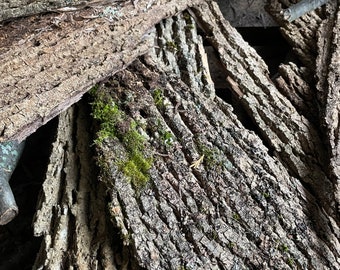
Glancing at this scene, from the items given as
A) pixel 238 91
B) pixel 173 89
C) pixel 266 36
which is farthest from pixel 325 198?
pixel 266 36

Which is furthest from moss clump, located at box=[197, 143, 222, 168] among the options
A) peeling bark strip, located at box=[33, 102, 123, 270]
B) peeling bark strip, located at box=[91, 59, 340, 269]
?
peeling bark strip, located at box=[33, 102, 123, 270]

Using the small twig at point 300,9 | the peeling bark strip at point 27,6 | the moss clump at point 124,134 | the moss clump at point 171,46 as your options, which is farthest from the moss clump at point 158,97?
the small twig at point 300,9

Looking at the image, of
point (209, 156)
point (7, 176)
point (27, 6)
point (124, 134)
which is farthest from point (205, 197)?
point (27, 6)

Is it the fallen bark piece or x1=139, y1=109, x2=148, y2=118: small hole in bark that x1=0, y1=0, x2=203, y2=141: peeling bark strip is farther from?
the fallen bark piece

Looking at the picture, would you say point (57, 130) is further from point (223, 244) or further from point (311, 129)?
point (311, 129)

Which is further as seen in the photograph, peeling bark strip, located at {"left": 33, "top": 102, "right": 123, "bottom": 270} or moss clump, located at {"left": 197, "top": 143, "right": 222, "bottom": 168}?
moss clump, located at {"left": 197, "top": 143, "right": 222, "bottom": 168}

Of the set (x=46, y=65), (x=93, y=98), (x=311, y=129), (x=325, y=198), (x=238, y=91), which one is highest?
(x=46, y=65)

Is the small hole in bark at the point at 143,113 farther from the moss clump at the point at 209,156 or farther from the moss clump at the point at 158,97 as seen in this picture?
the moss clump at the point at 209,156
